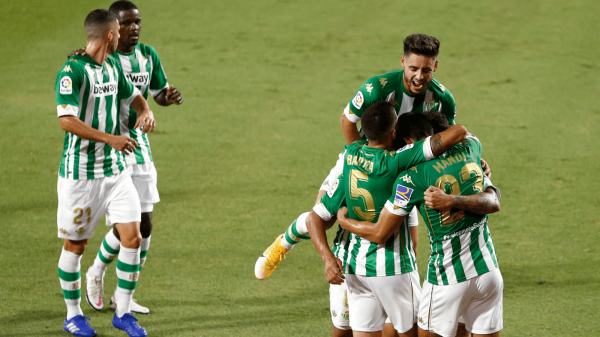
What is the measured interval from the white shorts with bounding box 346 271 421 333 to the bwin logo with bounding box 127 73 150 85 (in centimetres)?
232

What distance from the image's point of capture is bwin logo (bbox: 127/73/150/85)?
442cm

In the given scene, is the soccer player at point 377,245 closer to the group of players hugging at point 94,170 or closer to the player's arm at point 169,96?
the group of players hugging at point 94,170

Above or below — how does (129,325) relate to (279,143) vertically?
above

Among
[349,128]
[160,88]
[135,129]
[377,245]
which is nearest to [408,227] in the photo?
[377,245]

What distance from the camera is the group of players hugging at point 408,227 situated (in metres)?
2.65

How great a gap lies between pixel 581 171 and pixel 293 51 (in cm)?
519

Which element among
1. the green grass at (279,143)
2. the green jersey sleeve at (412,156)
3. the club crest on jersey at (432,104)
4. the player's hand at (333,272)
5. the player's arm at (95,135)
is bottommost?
the green grass at (279,143)

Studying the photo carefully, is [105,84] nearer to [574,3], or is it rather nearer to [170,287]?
[170,287]

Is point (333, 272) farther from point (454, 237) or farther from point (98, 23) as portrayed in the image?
point (98, 23)

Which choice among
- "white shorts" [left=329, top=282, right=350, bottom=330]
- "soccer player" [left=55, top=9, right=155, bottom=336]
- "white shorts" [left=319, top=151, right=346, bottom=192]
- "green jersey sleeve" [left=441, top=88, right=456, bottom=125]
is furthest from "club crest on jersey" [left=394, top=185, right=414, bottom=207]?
"soccer player" [left=55, top=9, right=155, bottom=336]

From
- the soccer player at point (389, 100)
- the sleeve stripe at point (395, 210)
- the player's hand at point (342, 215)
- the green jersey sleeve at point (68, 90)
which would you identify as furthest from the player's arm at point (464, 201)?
the green jersey sleeve at point (68, 90)

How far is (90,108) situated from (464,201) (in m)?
2.21

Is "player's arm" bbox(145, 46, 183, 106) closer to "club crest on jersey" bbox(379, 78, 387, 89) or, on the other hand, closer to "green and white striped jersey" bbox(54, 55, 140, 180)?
"green and white striped jersey" bbox(54, 55, 140, 180)

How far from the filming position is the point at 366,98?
3.31m
